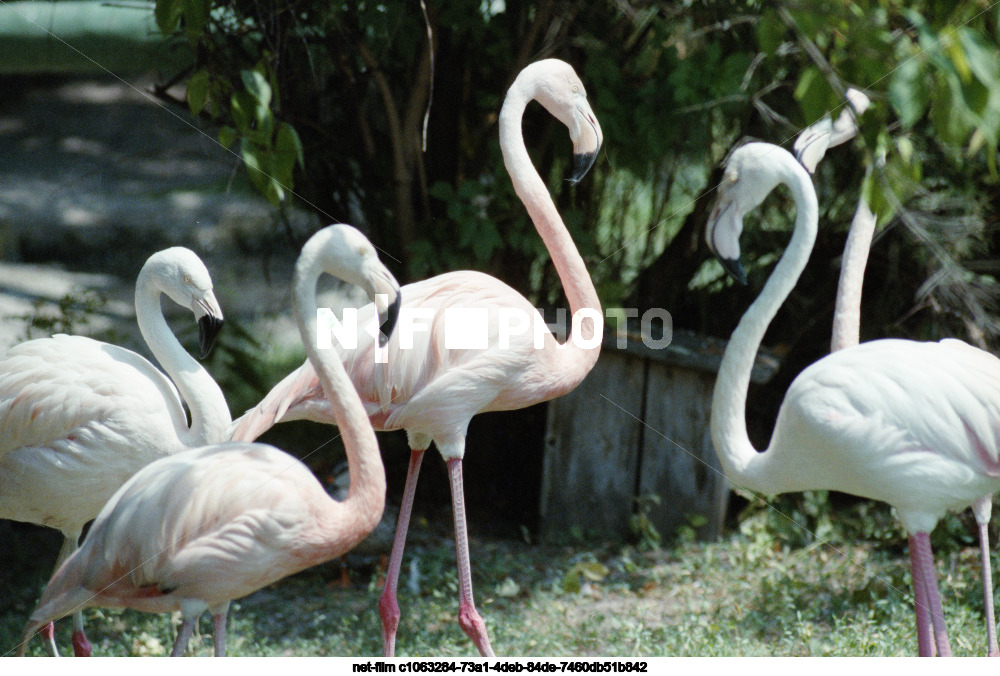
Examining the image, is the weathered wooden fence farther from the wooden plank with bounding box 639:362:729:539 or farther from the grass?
the grass

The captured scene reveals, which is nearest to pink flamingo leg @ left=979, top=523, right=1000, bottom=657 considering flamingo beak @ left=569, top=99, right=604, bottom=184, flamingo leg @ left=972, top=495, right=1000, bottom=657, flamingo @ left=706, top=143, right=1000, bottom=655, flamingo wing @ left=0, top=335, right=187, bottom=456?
flamingo leg @ left=972, top=495, right=1000, bottom=657

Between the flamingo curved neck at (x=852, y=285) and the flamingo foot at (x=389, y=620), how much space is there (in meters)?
1.48

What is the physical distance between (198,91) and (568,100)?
1.03 meters

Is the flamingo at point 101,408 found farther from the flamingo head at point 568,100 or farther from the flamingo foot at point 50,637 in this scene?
the flamingo head at point 568,100

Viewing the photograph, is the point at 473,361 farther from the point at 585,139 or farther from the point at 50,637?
the point at 50,637

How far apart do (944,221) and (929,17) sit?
1.25m

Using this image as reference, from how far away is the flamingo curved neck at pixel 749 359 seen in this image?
2363mm

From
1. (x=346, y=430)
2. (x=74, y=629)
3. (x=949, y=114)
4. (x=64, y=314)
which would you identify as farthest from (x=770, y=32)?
(x=74, y=629)

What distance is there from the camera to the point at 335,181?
9.52 feet

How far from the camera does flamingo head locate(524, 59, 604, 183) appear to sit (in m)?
2.51

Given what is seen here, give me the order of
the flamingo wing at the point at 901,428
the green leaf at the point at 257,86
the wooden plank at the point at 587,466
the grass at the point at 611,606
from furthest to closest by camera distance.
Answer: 1. the wooden plank at the point at 587,466
2. the grass at the point at 611,606
3. the green leaf at the point at 257,86
4. the flamingo wing at the point at 901,428

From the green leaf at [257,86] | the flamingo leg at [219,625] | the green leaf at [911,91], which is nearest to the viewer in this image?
the green leaf at [911,91]

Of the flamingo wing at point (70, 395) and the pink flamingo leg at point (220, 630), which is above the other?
the flamingo wing at point (70, 395)

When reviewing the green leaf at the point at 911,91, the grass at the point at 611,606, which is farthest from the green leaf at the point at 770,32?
the grass at the point at 611,606
